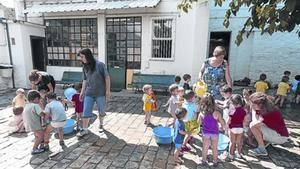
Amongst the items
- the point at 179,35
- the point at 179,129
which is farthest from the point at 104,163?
the point at 179,35

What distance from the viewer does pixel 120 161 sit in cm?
378

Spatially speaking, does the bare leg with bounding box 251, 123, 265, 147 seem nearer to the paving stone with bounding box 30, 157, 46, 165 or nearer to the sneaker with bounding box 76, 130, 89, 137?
the sneaker with bounding box 76, 130, 89, 137

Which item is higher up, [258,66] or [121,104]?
[258,66]

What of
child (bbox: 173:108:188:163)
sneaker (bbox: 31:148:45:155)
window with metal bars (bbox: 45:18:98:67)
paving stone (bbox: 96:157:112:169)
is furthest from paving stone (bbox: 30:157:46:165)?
window with metal bars (bbox: 45:18:98:67)

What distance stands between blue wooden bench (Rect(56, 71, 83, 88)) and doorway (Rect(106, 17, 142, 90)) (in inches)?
56.0

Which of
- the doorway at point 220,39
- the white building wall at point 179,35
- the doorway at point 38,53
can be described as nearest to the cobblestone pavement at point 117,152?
the white building wall at point 179,35

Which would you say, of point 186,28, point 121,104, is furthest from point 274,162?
point 186,28

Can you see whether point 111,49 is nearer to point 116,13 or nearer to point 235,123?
point 116,13

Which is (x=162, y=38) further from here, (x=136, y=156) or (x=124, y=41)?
(x=136, y=156)

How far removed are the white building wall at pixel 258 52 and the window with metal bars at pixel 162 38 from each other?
347 centimetres

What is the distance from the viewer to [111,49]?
10.0m

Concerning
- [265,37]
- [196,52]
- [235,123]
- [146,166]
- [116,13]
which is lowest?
[146,166]

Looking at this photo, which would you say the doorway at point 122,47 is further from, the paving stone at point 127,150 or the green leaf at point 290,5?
the green leaf at point 290,5

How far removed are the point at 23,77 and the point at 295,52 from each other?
12829 millimetres
